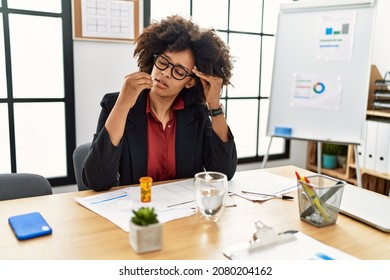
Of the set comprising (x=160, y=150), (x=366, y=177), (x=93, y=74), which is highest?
(x=93, y=74)

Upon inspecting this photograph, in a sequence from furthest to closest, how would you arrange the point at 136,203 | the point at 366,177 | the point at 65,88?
the point at 366,177
the point at 65,88
the point at 136,203

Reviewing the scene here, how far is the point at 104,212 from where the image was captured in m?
1.16

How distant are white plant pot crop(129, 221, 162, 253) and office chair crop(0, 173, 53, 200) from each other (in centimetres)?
70

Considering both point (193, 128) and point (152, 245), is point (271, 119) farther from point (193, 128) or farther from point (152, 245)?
point (152, 245)

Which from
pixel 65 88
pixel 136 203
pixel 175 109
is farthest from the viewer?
pixel 65 88

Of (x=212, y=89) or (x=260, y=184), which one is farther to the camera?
(x=212, y=89)

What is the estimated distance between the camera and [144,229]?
90 centimetres

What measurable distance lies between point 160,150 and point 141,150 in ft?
0.29

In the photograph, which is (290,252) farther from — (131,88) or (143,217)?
(131,88)

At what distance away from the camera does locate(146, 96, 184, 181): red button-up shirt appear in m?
1.58

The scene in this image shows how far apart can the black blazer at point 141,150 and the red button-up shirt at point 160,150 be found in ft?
0.07

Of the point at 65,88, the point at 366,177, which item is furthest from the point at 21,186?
the point at 366,177

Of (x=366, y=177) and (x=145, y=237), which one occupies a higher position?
(x=145, y=237)

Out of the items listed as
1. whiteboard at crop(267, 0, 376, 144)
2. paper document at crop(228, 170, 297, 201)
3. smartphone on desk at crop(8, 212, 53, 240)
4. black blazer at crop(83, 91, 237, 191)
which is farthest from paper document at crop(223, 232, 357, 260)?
whiteboard at crop(267, 0, 376, 144)
